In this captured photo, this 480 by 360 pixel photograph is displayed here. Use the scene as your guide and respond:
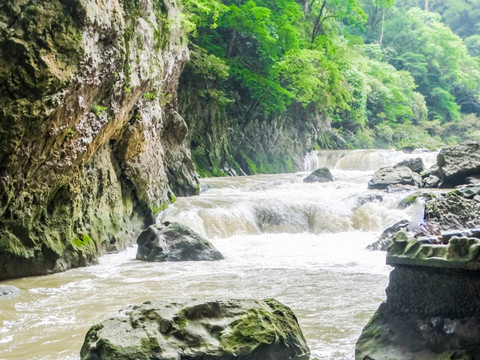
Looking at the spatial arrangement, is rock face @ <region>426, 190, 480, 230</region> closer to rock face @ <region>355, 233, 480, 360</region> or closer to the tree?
rock face @ <region>355, 233, 480, 360</region>

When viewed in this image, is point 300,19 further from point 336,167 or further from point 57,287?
point 57,287

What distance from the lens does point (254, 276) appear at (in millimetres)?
7500

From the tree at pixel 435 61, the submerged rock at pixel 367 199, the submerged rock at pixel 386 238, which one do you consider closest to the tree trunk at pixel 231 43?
the submerged rock at pixel 367 199

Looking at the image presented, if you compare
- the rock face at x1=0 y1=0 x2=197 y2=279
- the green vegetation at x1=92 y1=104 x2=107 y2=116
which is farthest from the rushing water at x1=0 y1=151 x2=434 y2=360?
the green vegetation at x1=92 y1=104 x2=107 y2=116

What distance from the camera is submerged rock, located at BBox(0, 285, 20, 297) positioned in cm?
635

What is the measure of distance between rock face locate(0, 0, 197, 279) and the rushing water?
0.58 m

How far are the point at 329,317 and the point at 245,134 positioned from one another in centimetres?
1897

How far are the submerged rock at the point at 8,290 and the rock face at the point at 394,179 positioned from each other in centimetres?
1208

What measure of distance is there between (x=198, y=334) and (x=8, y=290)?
397cm

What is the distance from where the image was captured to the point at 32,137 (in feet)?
22.4

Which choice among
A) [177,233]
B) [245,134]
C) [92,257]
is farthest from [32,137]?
[245,134]

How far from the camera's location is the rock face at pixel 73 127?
21.5 ft

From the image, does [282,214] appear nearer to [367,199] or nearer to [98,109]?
[367,199]

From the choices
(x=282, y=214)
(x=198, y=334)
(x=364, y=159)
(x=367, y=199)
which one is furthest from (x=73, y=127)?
(x=364, y=159)
